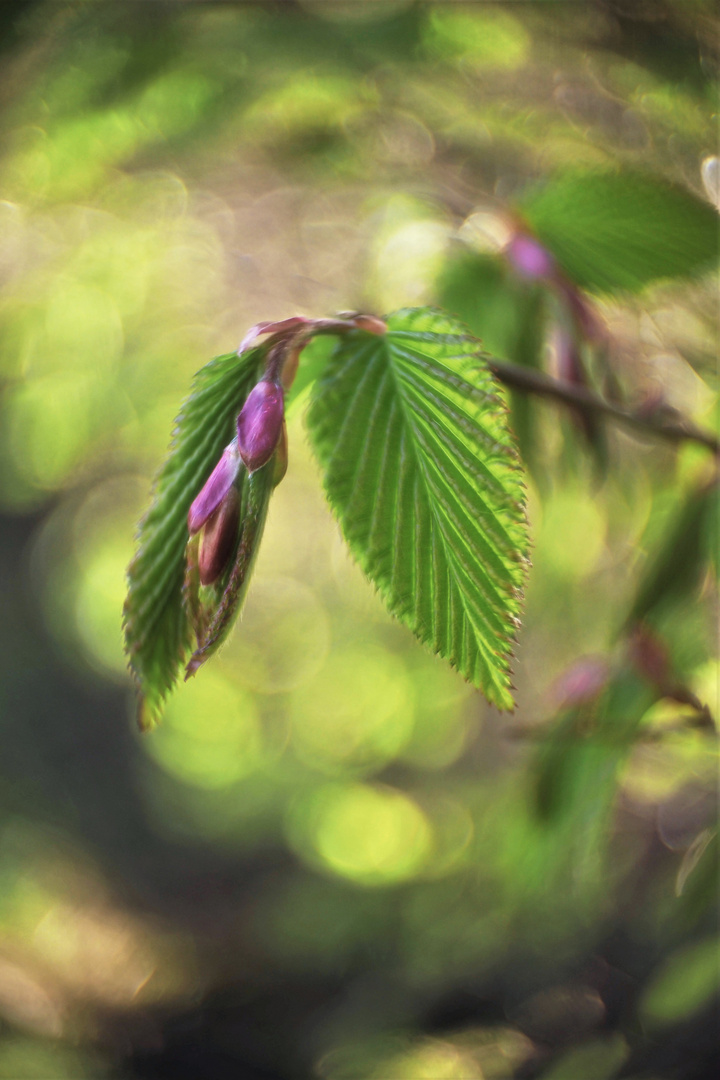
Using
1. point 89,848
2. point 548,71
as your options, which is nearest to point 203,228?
point 548,71

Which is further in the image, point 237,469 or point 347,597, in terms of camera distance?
point 347,597

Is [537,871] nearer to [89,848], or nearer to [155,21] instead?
[155,21]

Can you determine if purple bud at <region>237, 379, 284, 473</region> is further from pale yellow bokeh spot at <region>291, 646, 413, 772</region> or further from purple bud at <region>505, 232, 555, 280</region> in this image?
pale yellow bokeh spot at <region>291, 646, 413, 772</region>

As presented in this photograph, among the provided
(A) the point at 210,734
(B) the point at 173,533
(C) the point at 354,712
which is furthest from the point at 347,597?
(B) the point at 173,533

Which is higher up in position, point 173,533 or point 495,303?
point 495,303

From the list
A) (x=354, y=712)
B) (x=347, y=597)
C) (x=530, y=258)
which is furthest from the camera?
(x=347, y=597)

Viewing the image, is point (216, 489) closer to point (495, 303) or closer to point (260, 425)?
point (260, 425)
